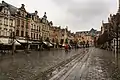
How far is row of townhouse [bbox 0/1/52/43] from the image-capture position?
161ft

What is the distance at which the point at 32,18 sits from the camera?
66625 mm

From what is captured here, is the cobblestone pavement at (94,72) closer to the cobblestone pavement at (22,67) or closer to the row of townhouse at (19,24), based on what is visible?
the cobblestone pavement at (22,67)

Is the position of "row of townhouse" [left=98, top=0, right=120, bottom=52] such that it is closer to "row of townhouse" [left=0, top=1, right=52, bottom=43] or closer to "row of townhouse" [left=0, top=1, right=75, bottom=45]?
"row of townhouse" [left=0, top=1, right=75, bottom=45]

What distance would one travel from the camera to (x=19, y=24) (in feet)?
186

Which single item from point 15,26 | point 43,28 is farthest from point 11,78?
point 43,28

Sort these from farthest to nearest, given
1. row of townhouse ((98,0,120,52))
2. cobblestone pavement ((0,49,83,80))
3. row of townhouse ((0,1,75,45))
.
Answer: row of townhouse ((0,1,75,45)), row of townhouse ((98,0,120,52)), cobblestone pavement ((0,49,83,80))

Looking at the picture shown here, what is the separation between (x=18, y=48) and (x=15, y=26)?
6739 millimetres

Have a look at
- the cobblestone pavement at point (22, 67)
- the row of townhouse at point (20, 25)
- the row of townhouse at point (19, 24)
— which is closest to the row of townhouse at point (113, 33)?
the cobblestone pavement at point (22, 67)

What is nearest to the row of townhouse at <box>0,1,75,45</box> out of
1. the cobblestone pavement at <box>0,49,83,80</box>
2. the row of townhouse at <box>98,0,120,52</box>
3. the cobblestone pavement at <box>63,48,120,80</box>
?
the row of townhouse at <box>98,0,120,52</box>

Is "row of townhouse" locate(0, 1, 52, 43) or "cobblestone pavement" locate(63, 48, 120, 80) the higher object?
"row of townhouse" locate(0, 1, 52, 43)

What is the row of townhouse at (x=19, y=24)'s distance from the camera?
161 ft

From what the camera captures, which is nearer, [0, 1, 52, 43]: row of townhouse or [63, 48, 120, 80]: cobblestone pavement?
[63, 48, 120, 80]: cobblestone pavement

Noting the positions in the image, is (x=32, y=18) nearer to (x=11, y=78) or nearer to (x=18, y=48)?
(x=18, y=48)

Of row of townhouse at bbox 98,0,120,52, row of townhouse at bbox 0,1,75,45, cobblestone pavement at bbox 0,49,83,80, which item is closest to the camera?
cobblestone pavement at bbox 0,49,83,80
